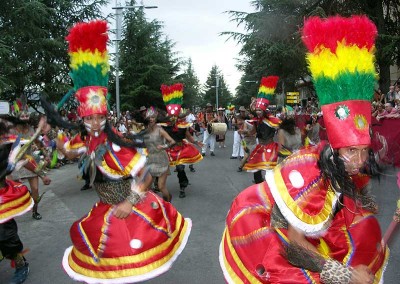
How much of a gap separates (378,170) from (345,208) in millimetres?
292

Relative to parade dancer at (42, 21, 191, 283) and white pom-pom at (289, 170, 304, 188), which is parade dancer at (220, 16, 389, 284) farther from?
parade dancer at (42, 21, 191, 283)

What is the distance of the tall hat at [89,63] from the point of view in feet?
11.8

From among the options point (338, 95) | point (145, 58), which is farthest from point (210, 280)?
point (145, 58)

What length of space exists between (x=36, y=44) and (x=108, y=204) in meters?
15.6

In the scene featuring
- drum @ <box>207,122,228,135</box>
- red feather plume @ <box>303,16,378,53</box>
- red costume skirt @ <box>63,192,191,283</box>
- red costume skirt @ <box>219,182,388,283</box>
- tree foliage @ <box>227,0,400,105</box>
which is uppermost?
tree foliage @ <box>227,0,400,105</box>

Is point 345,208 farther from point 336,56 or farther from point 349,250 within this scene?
point 336,56

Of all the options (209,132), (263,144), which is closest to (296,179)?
(263,144)

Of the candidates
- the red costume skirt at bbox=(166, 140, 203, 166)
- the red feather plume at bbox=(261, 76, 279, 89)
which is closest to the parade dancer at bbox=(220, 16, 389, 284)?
the red costume skirt at bbox=(166, 140, 203, 166)

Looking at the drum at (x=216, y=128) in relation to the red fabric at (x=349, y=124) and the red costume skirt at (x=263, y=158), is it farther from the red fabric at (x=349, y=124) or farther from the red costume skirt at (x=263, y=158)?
the red fabric at (x=349, y=124)

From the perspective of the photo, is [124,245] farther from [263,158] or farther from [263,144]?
[263,144]

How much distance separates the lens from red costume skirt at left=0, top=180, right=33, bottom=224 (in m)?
4.11

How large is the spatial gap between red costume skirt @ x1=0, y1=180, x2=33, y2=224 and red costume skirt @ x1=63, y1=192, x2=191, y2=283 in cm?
102

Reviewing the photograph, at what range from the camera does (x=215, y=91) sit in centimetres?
7912

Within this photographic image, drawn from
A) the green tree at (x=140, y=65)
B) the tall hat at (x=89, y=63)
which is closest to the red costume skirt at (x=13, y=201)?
the tall hat at (x=89, y=63)
